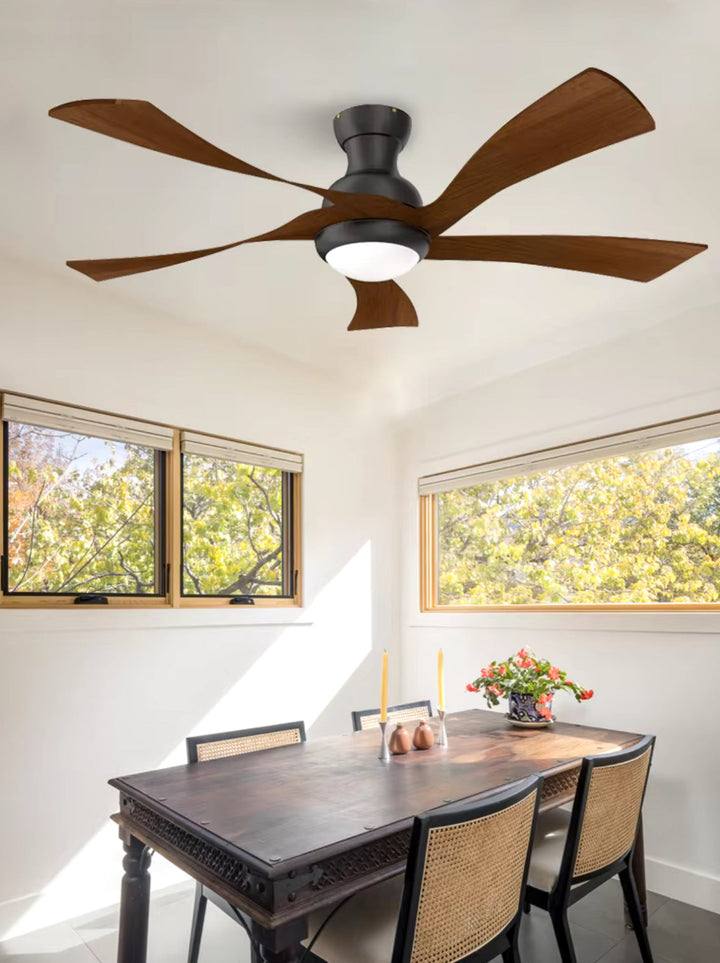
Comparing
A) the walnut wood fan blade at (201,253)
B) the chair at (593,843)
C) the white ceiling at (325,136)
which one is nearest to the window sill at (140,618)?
the white ceiling at (325,136)

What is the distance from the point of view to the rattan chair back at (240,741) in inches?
96.2

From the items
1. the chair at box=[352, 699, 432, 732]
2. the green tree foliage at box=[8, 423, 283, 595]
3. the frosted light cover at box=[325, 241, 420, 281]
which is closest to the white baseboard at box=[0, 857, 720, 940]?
the chair at box=[352, 699, 432, 732]

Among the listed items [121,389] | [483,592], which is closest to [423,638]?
[483,592]

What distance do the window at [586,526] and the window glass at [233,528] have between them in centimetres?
99

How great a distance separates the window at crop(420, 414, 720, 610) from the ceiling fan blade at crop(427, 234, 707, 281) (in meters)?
1.49

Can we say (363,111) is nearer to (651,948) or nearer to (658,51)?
(658,51)

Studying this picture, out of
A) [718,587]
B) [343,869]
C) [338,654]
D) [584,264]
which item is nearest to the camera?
[343,869]

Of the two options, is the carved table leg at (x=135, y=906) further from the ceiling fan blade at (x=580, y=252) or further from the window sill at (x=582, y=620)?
the window sill at (x=582, y=620)

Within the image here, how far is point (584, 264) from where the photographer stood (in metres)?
1.88

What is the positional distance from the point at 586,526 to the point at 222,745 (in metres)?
2.06

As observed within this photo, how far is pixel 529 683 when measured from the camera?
2980 millimetres

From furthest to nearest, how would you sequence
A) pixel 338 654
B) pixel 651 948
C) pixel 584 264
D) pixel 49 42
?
1. pixel 338 654
2. pixel 651 948
3. pixel 584 264
4. pixel 49 42

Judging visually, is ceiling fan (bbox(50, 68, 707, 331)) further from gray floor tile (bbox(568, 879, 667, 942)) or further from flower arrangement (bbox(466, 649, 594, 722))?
gray floor tile (bbox(568, 879, 667, 942))

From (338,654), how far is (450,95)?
2.97 m
